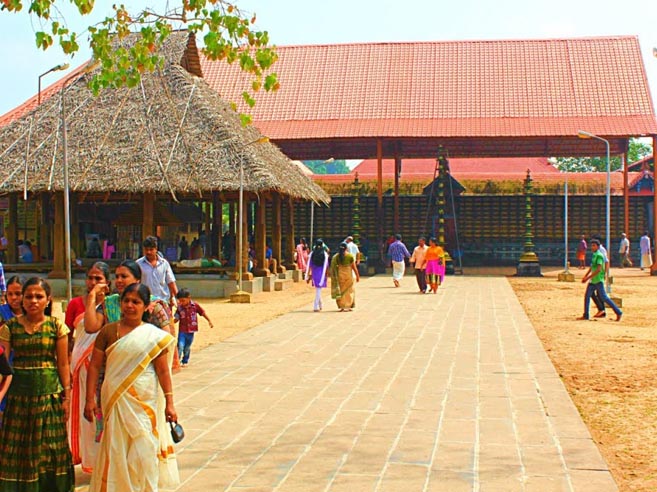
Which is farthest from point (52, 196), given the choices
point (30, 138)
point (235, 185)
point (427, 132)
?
point (427, 132)

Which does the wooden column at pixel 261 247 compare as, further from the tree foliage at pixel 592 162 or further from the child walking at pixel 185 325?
the tree foliage at pixel 592 162

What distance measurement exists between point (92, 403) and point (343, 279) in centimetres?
1149

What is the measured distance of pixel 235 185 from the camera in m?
20.0

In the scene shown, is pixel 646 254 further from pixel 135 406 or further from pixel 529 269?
pixel 135 406

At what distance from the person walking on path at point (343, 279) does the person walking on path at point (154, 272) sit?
684 centimetres

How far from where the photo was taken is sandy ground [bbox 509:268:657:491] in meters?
6.51

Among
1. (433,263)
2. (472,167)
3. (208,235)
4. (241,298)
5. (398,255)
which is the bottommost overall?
(241,298)

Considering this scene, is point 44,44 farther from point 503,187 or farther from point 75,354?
point 503,187

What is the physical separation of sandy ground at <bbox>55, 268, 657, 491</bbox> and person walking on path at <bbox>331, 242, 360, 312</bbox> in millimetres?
1136

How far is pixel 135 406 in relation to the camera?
4832 millimetres

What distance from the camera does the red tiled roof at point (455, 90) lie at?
1175 inches

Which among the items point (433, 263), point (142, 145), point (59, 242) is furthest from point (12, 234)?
point (433, 263)

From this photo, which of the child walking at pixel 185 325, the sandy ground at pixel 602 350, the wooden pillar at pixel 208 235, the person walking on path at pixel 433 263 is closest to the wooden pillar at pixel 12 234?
the sandy ground at pixel 602 350

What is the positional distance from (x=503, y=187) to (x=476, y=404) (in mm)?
27404
